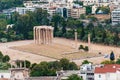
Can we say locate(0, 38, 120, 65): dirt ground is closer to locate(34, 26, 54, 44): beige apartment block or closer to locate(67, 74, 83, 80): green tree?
locate(34, 26, 54, 44): beige apartment block

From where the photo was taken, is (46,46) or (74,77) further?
(46,46)

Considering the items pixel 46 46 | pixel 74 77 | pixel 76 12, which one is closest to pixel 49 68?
pixel 74 77

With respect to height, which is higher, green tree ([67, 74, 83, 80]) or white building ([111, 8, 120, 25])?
green tree ([67, 74, 83, 80])

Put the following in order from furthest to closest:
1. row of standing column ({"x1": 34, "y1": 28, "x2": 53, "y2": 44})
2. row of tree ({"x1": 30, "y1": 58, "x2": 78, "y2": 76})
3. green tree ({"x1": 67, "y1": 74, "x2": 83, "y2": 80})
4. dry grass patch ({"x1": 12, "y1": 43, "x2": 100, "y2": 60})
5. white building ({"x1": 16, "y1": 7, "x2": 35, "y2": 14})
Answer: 1. white building ({"x1": 16, "y1": 7, "x2": 35, "y2": 14})
2. row of standing column ({"x1": 34, "y1": 28, "x2": 53, "y2": 44})
3. dry grass patch ({"x1": 12, "y1": 43, "x2": 100, "y2": 60})
4. row of tree ({"x1": 30, "y1": 58, "x2": 78, "y2": 76})
5. green tree ({"x1": 67, "y1": 74, "x2": 83, "y2": 80})

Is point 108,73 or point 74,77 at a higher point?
point 108,73

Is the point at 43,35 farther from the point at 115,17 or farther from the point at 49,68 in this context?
the point at 49,68

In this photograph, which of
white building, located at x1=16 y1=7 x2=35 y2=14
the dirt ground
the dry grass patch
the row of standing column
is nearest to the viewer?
the dirt ground

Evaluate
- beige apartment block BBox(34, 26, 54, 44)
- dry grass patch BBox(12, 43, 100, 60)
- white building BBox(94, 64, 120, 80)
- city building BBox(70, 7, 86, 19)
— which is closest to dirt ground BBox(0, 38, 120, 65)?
dry grass patch BBox(12, 43, 100, 60)

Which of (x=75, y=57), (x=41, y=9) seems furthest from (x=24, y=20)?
(x=75, y=57)
